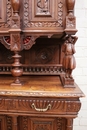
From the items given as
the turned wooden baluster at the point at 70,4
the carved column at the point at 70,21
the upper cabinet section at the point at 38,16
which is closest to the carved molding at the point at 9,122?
the upper cabinet section at the point at 38,16

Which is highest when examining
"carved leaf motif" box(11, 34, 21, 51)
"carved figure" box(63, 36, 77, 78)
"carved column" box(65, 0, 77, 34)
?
"carved column" box(65, 0, 77, 34)

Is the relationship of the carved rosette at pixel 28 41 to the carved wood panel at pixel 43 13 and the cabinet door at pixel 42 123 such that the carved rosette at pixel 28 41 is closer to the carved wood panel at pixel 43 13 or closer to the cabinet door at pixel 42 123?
the carved wood panel at pixel 43 13

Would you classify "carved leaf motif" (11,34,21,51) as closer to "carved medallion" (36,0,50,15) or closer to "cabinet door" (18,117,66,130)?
"carved medallion" (36,0,50,15)

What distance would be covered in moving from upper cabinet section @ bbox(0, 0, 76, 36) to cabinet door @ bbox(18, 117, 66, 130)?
A: 1.81ft

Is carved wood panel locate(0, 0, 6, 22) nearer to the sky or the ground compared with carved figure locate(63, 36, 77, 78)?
nearer to the sky

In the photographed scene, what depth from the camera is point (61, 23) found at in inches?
38.7

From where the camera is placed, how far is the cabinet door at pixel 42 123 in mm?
985

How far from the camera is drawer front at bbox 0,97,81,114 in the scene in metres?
0.92

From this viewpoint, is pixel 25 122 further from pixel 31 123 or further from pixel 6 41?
pixel 6 41

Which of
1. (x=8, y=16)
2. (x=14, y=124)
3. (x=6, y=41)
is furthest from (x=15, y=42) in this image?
(x=14, y=124)

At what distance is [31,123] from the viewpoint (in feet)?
3.27

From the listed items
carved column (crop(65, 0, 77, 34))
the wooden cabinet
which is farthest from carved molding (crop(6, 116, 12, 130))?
carved column (crop(65, 0, 77, 34))

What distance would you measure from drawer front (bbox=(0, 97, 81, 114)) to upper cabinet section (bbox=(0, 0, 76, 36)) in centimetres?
43

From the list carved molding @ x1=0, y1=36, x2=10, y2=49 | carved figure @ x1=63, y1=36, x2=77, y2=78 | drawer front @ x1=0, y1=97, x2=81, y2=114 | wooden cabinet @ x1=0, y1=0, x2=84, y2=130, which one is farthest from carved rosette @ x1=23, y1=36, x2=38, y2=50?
drawer front @ x1=0, y1=97, x2=81, y2=114
